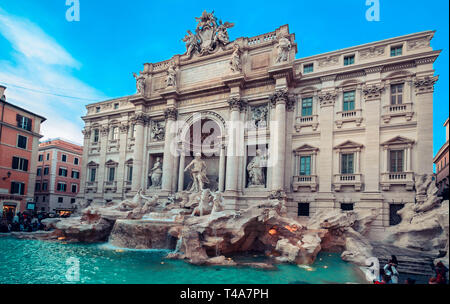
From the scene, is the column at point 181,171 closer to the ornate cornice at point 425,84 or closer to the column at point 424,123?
the column at point 424,123

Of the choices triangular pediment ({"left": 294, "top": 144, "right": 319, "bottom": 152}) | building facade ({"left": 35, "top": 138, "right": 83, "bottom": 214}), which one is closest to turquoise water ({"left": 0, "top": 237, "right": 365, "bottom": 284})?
triangular pediment ({"left": 294, "top": 144, "right": 319, "bottom": 152})

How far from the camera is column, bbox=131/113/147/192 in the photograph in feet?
80.7

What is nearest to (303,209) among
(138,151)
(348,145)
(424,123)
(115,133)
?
(348,145)

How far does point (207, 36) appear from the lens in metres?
23.9

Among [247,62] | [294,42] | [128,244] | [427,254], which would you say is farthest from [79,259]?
[294,42]

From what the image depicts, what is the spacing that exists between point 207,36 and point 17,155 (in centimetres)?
2303

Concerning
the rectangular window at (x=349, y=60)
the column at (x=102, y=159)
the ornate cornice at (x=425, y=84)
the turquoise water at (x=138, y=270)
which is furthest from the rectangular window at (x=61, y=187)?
the ornate cornice at (x=425, y=84)

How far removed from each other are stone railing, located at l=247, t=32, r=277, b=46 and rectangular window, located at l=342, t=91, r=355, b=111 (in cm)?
732

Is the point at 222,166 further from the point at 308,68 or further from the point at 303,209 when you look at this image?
the point at 308,68

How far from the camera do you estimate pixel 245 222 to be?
1315 cm

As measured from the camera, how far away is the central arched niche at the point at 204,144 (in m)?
23.0

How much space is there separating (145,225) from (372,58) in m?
18.3

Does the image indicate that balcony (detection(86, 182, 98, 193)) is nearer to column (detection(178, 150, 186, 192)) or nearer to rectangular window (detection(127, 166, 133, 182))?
rectangular window (detection(127, 166, 133, 182))

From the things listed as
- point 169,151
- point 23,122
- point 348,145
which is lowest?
point 169,151
